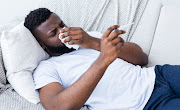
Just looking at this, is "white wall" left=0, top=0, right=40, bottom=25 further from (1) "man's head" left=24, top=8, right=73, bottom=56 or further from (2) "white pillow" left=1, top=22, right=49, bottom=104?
(2) "white pillow" left=1, top=22, right=49, bottom=104

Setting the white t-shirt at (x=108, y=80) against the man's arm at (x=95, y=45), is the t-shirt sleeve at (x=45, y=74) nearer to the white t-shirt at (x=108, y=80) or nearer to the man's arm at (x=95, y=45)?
the white t-shirt at (x=108, y=80)

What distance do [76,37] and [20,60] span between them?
0.36m

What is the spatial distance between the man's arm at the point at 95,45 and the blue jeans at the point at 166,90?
185mm

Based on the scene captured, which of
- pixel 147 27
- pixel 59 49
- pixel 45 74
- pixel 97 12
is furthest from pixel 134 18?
pixel 45 74

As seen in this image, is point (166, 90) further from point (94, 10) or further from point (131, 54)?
point (94, 10)

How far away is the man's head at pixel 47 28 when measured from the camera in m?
1.28

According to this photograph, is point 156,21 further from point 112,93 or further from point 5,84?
point 5,84

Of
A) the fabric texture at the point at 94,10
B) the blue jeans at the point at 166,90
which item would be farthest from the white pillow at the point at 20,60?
the blue jeans at the point at 166,90

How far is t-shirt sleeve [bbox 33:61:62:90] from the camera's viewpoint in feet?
3.67

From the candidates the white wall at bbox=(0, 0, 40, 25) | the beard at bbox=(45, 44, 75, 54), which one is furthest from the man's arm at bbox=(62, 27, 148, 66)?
the white wall at bbox=(0, 0, 40, 25)

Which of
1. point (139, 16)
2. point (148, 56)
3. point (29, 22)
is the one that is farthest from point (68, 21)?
point (148, 56)

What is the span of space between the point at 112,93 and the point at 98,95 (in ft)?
0.24

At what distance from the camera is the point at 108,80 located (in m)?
1.16

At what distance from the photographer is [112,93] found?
3.70 ft
